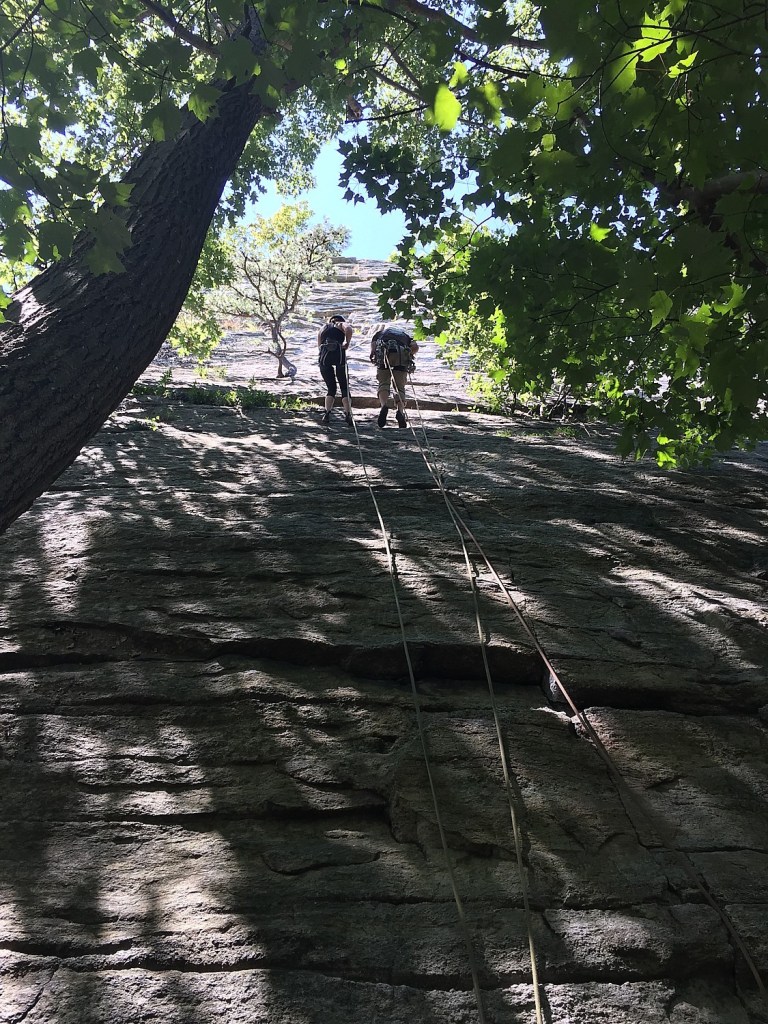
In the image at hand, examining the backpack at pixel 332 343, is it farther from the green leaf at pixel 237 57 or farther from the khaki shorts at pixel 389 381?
the green leaf at pixel 237 57

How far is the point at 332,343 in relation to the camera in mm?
8547

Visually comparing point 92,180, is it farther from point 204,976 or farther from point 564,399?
point 564,399

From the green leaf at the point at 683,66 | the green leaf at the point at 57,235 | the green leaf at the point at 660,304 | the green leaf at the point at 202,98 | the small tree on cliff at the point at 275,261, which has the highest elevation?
the small tree on cliff at the point at 275,261

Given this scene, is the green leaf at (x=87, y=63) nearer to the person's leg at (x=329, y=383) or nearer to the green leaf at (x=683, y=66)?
the green leaf at (x=683, y=66)

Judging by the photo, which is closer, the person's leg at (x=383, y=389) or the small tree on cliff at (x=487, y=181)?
the small tree on cliff at (x=487, y=181)

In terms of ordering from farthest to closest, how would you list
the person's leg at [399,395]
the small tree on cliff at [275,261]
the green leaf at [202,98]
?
the small tree on cliff at [275,261] < the person's leg at [399,395] < the green leaf at [202,98]

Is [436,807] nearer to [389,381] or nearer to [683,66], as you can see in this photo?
[683,66]

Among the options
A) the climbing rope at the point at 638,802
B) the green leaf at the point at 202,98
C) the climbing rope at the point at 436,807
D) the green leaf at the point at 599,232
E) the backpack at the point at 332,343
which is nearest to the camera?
the climbing rope at the point at 436,807

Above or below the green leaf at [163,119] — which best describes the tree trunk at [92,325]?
below

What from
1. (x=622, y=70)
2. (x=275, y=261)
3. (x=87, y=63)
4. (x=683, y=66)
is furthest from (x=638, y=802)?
(x=275, y=261)

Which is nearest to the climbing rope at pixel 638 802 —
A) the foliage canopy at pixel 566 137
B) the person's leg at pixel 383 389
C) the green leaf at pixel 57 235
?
the foliage canopy at pixel 566 137

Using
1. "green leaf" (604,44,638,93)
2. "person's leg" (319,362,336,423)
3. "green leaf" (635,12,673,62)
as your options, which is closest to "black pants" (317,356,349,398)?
→ "person's leg" (319,362,336,423)

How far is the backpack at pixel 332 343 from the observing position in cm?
852

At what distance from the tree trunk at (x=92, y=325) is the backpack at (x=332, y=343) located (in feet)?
14.9
